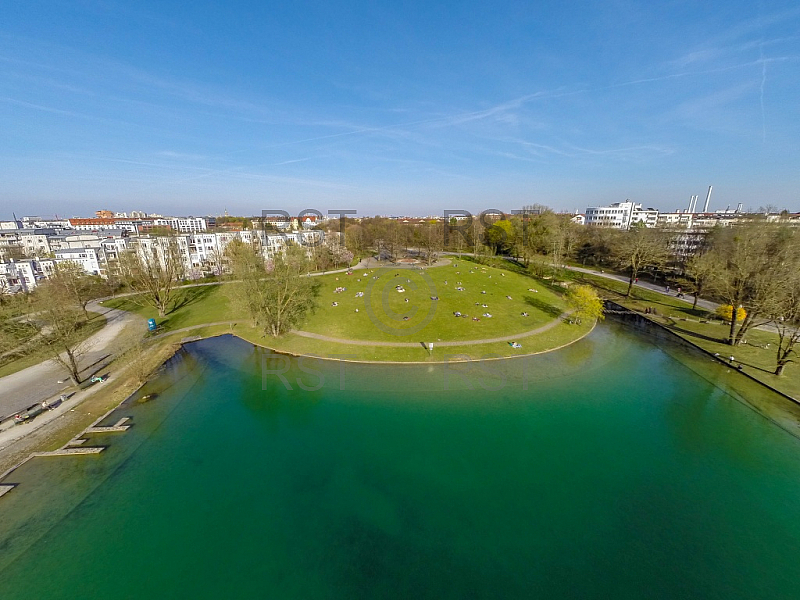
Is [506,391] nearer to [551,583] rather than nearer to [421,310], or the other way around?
[551,583]

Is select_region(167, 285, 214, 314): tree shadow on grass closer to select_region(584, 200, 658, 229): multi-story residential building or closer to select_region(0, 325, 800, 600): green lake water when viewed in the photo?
select_region(0, 325, 800, 600): green lake water

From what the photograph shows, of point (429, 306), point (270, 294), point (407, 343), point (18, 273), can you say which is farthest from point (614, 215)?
point (18, 273)

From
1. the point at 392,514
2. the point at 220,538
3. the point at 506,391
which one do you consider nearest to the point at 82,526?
the point at 220,538

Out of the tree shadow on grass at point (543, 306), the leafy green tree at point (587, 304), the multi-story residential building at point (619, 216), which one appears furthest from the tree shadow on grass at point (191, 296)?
the multi-story residential building at point (619, 216)

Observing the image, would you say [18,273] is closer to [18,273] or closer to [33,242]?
[18,273]
